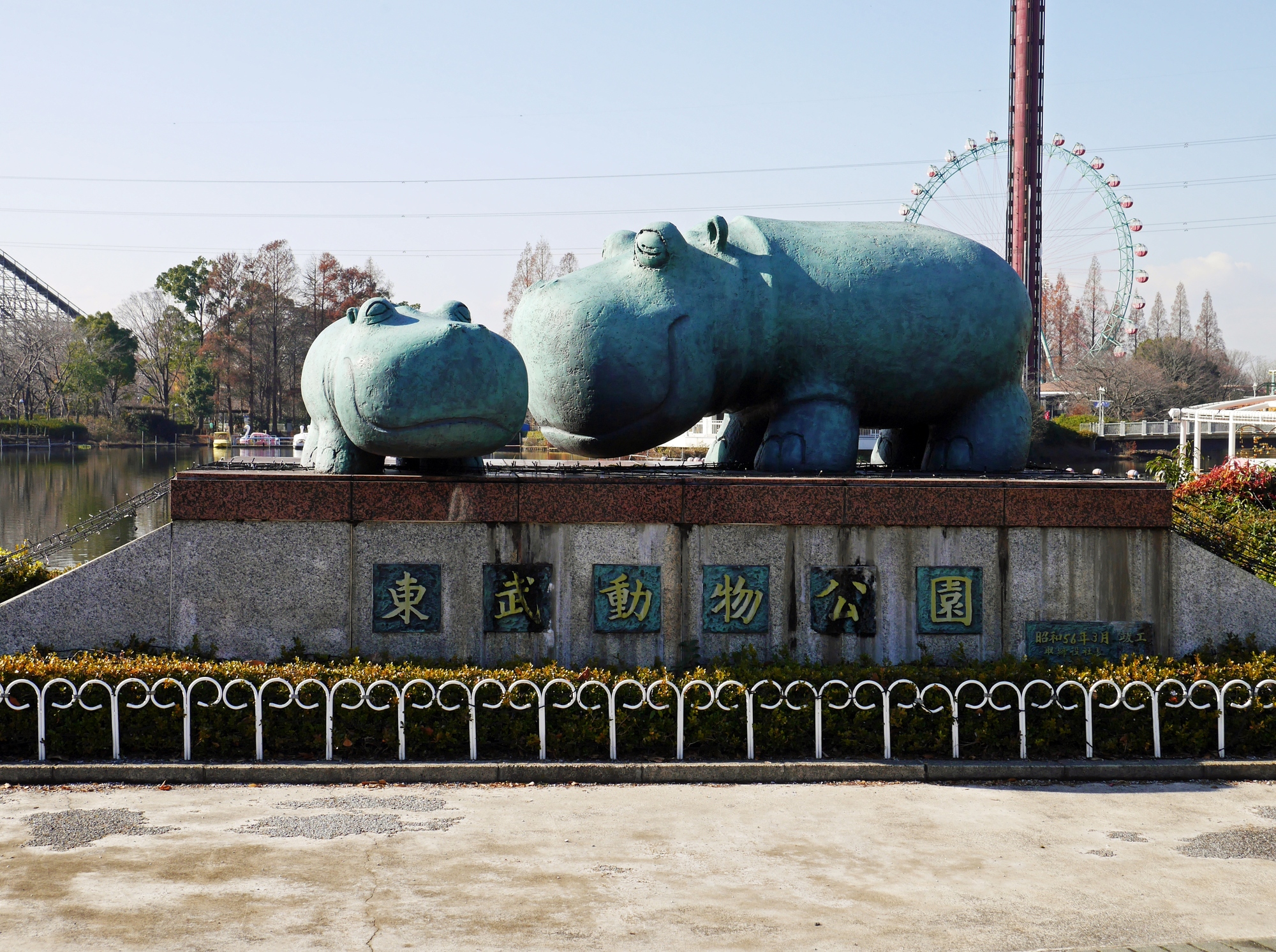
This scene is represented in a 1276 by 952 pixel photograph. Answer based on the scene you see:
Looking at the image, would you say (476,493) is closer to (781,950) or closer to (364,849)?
(364,849)

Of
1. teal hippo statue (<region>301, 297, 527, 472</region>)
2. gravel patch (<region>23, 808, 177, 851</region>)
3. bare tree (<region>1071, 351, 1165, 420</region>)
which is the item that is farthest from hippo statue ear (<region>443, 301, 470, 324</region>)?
bare tree (<region>1071, 351, 1165, 420</region>)

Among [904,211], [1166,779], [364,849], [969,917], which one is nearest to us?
[969,917]

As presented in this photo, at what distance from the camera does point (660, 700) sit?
6.86 metres

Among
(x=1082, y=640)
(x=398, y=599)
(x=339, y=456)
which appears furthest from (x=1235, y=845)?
(x=339, y=456)

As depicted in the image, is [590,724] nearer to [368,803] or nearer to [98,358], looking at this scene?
[368,803]

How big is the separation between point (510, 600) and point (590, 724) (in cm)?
115

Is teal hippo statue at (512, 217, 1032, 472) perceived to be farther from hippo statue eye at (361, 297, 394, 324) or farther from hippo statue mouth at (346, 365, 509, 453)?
hippo statue eye at (361, 297, 394, 324)

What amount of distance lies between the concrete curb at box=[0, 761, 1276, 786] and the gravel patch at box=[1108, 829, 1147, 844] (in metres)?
0.90

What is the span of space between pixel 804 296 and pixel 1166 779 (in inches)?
147

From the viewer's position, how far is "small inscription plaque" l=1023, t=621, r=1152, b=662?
770cm

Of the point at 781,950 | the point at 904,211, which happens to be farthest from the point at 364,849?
the point at 904,211

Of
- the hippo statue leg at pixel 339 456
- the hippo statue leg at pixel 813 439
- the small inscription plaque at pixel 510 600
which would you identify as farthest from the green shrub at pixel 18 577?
the hippo statue leg at pixel 813 439

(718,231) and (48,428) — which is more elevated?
(48,428)

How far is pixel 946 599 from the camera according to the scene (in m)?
7.68
